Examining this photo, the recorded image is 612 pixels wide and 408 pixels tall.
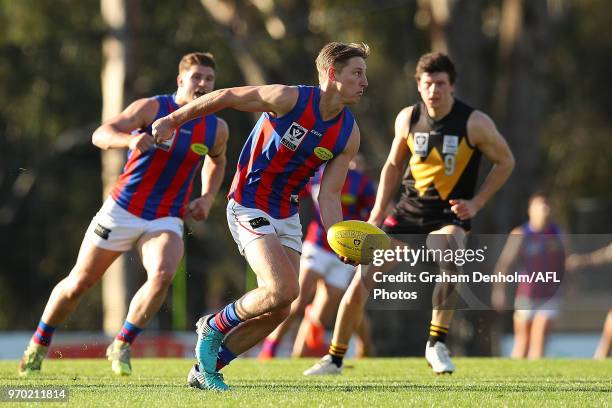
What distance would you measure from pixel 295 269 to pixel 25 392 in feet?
5.70

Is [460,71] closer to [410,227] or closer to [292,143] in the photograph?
[410,227]

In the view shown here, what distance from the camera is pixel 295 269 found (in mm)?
7434

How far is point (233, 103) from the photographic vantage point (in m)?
7.25

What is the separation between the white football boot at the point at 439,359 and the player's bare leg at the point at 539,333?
4.55 m

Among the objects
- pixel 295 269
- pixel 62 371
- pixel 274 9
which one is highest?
pixel 274 9

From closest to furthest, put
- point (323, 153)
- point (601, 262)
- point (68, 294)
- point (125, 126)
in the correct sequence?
point (323, 153)
point (125, 126)
point (68, 294)
point (601, 262)

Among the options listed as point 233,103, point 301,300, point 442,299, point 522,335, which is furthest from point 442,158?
point 522,335

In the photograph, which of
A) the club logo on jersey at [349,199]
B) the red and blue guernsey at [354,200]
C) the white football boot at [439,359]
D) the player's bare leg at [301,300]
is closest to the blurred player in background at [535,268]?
the red and blue guernsey at [354,200]

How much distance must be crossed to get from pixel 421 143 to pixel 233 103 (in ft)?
8.21

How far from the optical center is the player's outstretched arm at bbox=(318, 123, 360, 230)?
24.9ft

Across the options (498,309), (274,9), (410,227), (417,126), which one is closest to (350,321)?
(410,227)

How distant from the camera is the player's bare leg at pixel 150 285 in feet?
29.2

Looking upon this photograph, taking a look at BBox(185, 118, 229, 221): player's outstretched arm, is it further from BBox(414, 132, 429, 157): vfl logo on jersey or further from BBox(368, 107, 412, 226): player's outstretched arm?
BBox(414, 132, 429, 157): vfl logo on jersey

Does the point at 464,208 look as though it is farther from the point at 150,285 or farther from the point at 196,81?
the point at 150,285
